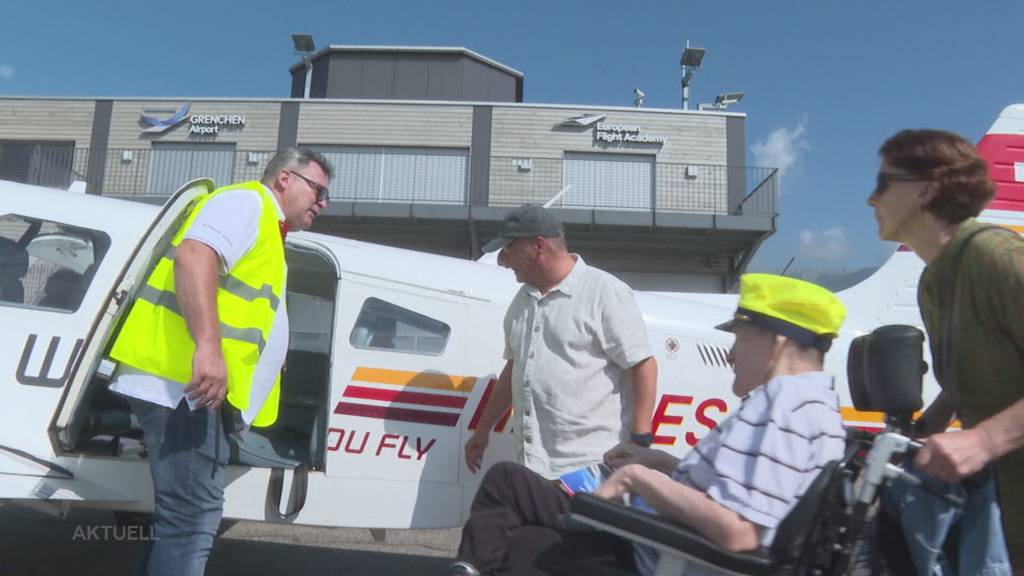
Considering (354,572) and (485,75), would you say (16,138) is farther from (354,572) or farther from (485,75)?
(354,572)

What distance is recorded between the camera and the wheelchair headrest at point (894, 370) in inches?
66.5

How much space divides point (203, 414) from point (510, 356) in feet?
3.85

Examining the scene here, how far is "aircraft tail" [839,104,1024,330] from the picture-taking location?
4.45m

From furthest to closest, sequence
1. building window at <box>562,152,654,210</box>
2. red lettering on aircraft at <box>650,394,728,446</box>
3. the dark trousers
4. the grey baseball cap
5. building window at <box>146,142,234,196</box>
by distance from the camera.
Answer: building window at <box>146,142,234,196</box> < building window at <box>562,152,654,210</box> < red lettering on aircraft at <box>650,394,728,446</box> < the grey baseball cap < the dark trousers

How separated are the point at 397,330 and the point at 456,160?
54.2 feet

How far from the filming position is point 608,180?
64.2 ft

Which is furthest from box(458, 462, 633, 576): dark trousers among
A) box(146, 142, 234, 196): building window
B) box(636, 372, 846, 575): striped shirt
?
box(146, 142, 234, 196): building window

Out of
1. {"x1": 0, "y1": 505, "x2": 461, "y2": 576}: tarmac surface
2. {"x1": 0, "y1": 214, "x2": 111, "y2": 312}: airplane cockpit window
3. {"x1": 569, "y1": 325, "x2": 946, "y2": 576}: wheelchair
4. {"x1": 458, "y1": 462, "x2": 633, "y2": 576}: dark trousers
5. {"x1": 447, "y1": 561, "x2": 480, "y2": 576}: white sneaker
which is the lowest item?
{"x1": 0, "y1": 505, "x2": 461, "y2": 576}: tarmac surface

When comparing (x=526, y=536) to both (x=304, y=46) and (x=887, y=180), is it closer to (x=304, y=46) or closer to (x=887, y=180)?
(x=887, y=180)

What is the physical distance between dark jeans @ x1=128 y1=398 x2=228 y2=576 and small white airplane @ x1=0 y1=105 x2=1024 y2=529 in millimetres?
791

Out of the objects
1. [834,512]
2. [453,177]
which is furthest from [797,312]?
[453,177]

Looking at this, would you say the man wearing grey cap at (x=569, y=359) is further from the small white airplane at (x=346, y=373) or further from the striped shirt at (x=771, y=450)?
the striped shirt at (x=771, y=450)

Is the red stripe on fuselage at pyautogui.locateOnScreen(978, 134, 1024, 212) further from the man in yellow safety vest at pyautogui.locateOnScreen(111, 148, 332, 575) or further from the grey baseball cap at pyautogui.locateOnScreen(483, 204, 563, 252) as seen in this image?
the man in yellow safety vest at pyautogui.locateOnScreen(111, 148, 332, 575)

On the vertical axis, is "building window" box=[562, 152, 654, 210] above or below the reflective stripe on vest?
above
